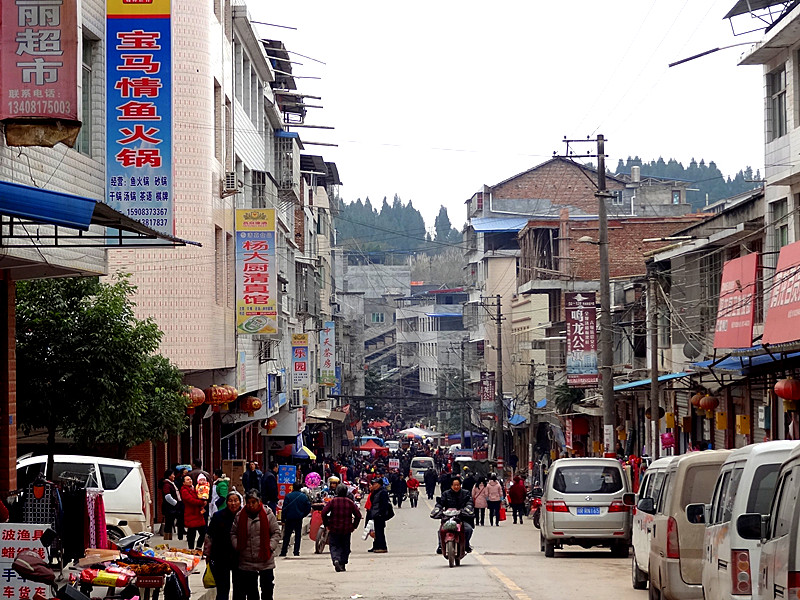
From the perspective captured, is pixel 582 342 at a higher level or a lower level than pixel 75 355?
higher

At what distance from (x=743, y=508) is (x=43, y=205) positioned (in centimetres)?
663

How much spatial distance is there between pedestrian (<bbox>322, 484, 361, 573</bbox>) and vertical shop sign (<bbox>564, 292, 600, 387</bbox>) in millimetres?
21890

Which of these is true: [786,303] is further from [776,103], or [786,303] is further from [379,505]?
[379,505]

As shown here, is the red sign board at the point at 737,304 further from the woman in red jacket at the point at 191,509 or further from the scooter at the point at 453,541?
the woman in red jacket at the point at 191,509

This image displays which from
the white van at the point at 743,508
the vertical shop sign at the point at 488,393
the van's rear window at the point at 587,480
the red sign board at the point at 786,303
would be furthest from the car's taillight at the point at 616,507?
the vertical shop sign at the point at 488,393

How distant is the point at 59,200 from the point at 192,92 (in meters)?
19.9

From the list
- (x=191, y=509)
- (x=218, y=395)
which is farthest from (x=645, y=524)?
(x=218, y=395)

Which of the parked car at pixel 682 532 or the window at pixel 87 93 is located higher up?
the window at pixel 87 93

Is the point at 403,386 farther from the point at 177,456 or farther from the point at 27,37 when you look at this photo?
the point at 27,37

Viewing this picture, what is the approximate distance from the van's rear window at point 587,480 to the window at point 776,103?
10150 millimetres

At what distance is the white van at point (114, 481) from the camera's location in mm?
22812

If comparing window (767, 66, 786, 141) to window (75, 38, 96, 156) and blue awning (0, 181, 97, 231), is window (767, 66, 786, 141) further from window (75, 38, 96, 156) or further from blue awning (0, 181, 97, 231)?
A: blue awning (0, 181, 97, 231)

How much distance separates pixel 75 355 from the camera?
2217 centimetres

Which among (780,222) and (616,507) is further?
(780,222)
